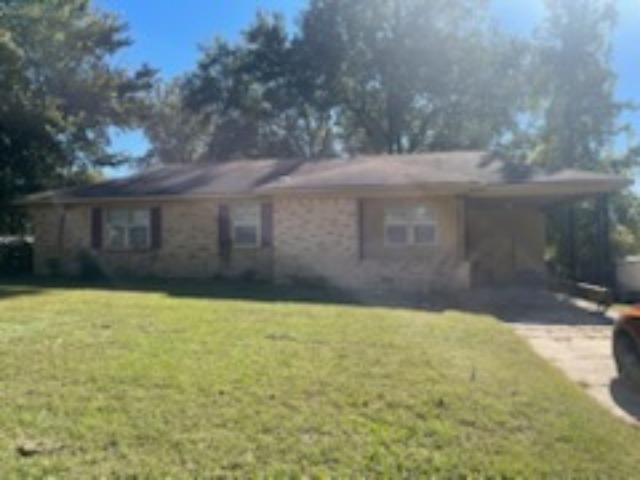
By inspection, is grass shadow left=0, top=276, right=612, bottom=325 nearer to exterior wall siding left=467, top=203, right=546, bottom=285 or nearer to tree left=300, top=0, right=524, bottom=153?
exterior wall siding left=467, top=203, right=546, bottom=285

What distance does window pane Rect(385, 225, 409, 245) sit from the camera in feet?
51.2

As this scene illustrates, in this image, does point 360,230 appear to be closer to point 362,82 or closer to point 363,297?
point 363,297

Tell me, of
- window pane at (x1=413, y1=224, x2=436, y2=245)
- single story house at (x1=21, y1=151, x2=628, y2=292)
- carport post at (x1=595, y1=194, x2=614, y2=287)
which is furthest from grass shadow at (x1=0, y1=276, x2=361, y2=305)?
carport post at (x1=595, y1=194, x2=614, y2=287)

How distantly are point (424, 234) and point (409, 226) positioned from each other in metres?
0.41

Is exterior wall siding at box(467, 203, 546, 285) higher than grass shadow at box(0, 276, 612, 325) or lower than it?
higher

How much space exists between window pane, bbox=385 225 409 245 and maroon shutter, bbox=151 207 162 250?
21.7 ft

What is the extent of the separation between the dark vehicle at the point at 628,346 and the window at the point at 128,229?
13593 millimetres

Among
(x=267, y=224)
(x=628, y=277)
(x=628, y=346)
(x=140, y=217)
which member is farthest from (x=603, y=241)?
(x=140, y=217)

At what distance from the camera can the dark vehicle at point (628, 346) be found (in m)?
7.17

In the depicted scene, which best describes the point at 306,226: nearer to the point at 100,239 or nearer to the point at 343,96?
the point at 100,239

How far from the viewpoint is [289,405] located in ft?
18.6

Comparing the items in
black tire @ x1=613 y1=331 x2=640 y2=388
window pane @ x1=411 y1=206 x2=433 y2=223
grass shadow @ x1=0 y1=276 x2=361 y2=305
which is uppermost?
window pane @ x1=411 y1=206 x2=433 y2=223

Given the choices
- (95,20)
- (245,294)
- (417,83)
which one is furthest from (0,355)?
(417,83)

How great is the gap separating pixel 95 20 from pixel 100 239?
14.5m
